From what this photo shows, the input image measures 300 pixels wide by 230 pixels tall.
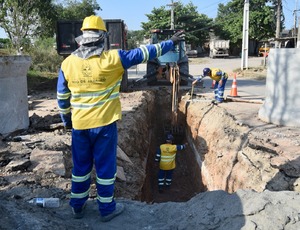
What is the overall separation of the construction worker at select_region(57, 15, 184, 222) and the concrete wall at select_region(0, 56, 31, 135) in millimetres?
3066

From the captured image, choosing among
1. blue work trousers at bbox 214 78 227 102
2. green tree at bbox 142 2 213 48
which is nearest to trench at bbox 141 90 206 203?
blue work trousers at bbox 214 78 227 102

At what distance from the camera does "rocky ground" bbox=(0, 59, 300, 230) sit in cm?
308

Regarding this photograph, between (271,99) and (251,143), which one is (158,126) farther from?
(251,143)

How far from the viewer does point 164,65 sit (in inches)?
566

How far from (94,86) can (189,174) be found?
7545 mm

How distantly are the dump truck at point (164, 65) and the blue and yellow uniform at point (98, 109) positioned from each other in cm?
1054

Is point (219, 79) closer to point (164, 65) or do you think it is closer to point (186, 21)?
point (164, 65)

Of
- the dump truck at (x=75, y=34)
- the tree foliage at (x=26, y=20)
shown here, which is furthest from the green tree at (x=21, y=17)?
the dump truck at (x=75, y=34)

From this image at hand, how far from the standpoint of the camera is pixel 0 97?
5.96 m

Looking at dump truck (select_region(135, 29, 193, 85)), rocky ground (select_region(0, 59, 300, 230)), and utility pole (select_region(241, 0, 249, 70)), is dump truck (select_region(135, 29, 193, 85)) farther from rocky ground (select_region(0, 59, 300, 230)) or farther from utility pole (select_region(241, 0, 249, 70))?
utility pole (select_region(241, 0, 249, 70))

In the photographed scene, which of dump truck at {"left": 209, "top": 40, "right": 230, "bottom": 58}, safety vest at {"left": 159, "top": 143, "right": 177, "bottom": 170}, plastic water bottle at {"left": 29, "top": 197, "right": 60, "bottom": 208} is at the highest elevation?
dump truck at {"left": 209, "top": 40, "right": 230, "bottom": 58}

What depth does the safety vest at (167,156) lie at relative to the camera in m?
8.86

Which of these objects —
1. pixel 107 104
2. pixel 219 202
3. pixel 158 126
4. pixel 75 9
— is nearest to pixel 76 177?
pixel 107 104

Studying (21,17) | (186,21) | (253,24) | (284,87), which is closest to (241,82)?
(284,87)
